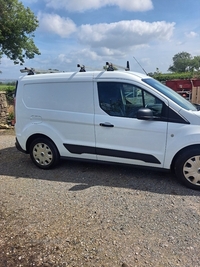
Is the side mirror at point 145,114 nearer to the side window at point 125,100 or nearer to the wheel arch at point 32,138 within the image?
the side window at point 125,100

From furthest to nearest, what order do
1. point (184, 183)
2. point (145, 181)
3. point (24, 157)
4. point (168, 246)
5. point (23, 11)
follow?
point (23, 11)
point (24, 157)
point (145, 181)
point (184, 183)
point (168, 246)

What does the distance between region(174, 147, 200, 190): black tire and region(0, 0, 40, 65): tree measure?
17.3 meters

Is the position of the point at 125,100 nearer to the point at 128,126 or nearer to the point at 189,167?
the point at 128,126

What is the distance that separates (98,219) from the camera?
9.44 ft

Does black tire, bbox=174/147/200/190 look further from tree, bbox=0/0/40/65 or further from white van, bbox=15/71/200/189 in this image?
tree, bbox=0/0/40/65

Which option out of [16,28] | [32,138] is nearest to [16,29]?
[16,28]

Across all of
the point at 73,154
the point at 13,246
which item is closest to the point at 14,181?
the point at 73,154

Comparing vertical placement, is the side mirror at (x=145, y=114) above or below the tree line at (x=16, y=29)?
below

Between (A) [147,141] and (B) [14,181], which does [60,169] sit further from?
(A) [147,141]

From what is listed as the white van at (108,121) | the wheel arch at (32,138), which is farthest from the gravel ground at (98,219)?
the wheel arch at (32,138)

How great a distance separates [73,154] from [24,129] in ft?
3.86

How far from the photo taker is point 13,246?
2.43 m

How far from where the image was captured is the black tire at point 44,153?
4.49 metres

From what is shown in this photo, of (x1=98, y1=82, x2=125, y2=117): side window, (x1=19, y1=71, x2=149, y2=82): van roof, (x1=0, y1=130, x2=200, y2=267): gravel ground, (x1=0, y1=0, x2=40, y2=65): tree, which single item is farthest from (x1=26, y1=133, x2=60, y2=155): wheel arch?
(x1=0, y1=0, x2=40, y2=65): tree
